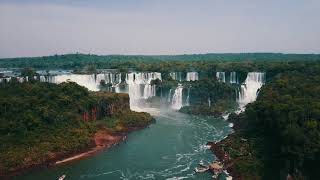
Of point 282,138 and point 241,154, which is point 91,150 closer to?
point 241,154

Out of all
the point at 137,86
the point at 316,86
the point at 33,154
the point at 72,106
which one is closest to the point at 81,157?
the point at 33,154

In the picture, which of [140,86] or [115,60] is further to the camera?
[115,60]

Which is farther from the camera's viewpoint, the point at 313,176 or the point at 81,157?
the point at 81,157

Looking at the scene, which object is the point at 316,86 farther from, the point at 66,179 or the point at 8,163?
the point at 8,163

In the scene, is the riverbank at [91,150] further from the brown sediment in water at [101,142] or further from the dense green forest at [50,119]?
the dense green forest at [50,119]

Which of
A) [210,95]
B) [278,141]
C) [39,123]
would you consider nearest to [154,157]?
[278,141]

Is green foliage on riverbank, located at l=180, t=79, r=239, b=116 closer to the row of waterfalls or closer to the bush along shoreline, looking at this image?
the row of waterfalls
